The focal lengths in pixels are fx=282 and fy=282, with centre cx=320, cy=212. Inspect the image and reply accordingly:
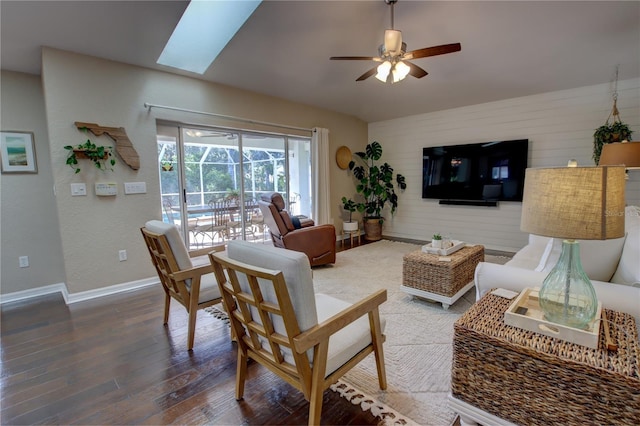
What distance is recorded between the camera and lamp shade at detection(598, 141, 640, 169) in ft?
9.22

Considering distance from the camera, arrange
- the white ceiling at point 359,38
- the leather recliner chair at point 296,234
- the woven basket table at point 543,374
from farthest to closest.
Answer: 1. the leather recliner chair at point 296,234
2. the white ceiling at point 359,38
3. the woven basket table at point 543,374

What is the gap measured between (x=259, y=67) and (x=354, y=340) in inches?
144

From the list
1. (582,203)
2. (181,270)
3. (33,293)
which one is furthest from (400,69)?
(33,293)

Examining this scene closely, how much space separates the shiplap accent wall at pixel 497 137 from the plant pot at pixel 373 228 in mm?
477

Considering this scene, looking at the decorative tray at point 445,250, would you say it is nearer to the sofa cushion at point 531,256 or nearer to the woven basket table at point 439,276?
the woven basket table at point 439,276

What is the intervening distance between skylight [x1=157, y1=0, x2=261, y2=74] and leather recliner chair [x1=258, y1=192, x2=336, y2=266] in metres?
1.94

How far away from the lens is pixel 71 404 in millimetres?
1640

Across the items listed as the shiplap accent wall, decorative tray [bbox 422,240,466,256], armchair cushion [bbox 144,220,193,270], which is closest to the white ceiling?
the shiplap accent wall

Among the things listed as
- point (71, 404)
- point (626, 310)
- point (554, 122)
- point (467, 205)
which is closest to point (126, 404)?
point (71, 404)

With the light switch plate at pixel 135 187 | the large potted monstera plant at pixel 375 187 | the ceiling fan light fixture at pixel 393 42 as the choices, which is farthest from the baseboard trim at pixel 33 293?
the large potted monstera plant at pixel 375 187

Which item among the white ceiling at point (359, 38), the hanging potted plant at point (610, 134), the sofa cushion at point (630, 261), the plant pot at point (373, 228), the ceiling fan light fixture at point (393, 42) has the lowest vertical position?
the plant pot at point (373, 228)

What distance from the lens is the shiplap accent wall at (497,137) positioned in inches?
154

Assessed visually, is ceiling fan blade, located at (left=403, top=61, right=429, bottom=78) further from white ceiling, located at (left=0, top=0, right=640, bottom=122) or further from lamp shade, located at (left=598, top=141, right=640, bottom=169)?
lamp shade, located at (left=598, top=141, right=640, bottom=169)

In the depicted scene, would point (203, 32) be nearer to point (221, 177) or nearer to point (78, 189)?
point (221, 177)
